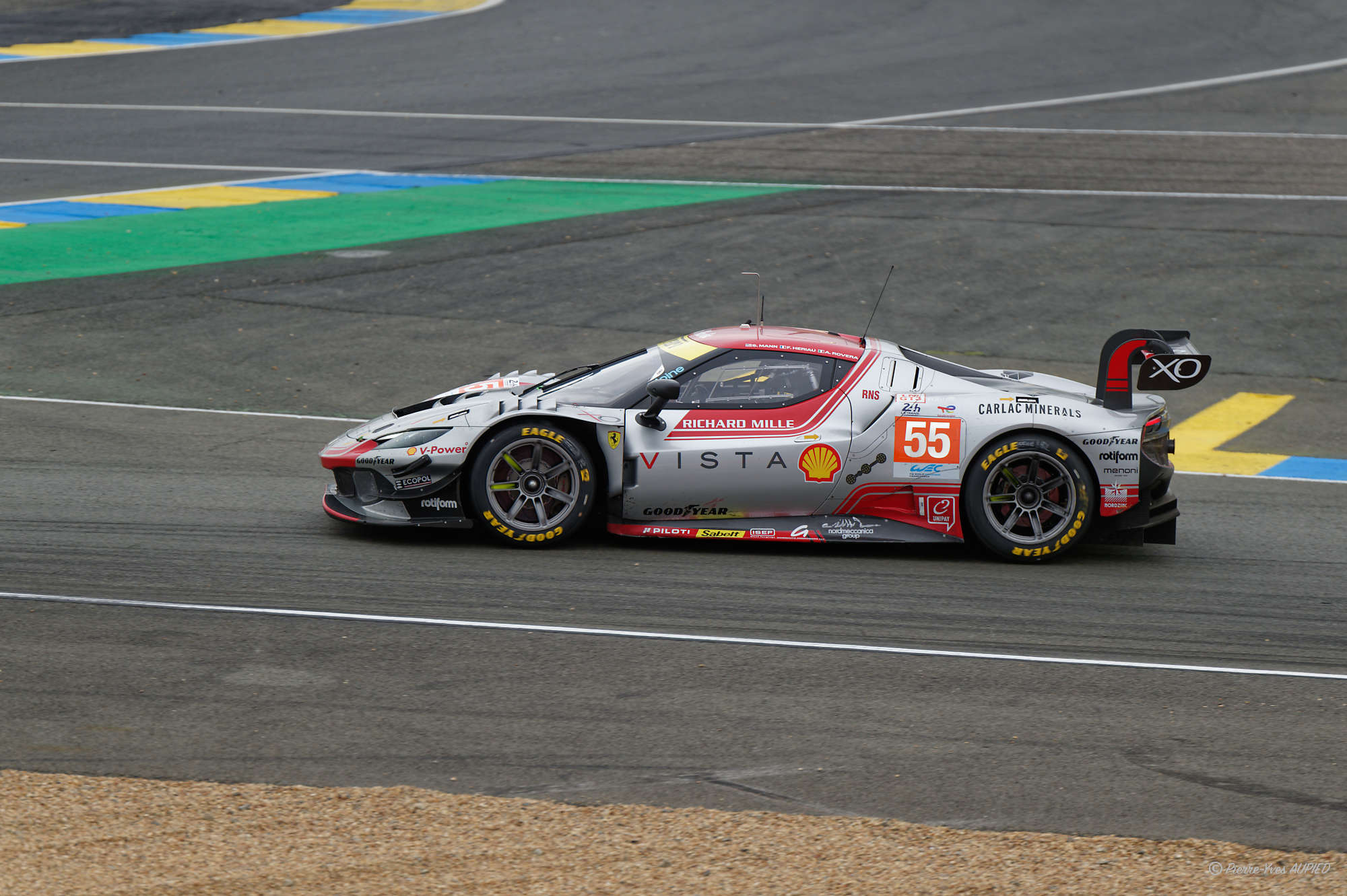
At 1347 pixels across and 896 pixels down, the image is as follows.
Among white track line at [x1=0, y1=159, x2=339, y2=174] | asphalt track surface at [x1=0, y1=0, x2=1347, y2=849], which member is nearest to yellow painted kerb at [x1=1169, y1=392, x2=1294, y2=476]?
asphalt track surface at [x1=0, y1=0, x2=1347, y2=849]

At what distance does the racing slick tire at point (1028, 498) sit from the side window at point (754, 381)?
1076 millimetres

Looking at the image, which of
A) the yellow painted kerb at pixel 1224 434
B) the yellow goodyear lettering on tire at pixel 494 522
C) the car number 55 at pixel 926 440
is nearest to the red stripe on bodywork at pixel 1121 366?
the car number 55 at pixel 926 440

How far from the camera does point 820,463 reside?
8.85 m

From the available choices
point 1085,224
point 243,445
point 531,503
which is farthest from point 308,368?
point 1085,224

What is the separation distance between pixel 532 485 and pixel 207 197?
45.4 ft

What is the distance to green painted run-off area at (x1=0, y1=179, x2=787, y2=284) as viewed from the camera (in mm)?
17625

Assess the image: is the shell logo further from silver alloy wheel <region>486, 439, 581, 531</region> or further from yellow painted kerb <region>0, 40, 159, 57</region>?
yellow painted kerb <region>0, 40, 159, 57</region>

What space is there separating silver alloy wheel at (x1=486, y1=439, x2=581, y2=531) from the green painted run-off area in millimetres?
9902

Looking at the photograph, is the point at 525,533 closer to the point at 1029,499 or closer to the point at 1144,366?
the point at 1029,499

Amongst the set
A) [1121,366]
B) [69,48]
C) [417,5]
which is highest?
[417,5]

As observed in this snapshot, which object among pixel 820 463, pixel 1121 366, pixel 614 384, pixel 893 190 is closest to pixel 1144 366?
Result: pixel 1121 366

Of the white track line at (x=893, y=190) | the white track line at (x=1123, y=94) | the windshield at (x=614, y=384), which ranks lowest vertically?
the windshield at (x=614, y=384)

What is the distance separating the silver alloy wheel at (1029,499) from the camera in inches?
352

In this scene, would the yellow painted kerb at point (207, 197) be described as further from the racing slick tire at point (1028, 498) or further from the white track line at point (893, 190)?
the racing slick tire at point (1028, 498)
